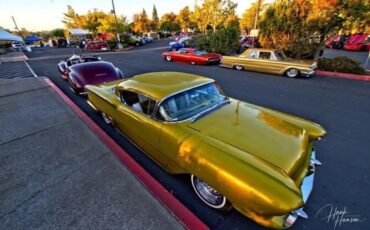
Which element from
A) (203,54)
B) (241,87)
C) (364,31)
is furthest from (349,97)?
(203,54)

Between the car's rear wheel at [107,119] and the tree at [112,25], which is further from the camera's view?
the tree at [112,25]

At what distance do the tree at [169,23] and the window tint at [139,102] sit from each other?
66.3 metres

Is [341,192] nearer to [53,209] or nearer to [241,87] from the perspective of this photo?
[53,209]

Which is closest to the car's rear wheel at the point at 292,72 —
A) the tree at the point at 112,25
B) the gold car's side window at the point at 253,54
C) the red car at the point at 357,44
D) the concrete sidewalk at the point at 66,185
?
the gold car's side window at the point at 253,54

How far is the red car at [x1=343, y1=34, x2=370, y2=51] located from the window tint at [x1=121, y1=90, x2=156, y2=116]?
25.4 m

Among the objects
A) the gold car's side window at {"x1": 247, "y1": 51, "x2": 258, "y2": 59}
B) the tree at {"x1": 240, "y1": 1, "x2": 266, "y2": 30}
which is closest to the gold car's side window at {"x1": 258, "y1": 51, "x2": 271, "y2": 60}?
the gold car's side window at {"x1": 247, "y1": 51, "x2": 258, "y2": 59}

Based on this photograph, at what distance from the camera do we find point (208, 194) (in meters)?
2.39

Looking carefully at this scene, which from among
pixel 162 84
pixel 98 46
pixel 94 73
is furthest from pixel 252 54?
pixel 98 46

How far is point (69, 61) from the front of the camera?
317 inches

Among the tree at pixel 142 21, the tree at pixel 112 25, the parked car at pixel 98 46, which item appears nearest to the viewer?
the parked car at pixel 98 46

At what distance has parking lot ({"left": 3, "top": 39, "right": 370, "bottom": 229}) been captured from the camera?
2291 mm

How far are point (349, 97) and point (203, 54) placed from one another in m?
8.52

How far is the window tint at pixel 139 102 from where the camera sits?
289 centimetres

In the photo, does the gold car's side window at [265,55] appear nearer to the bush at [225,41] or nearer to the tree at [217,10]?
the bush at [225,41]
